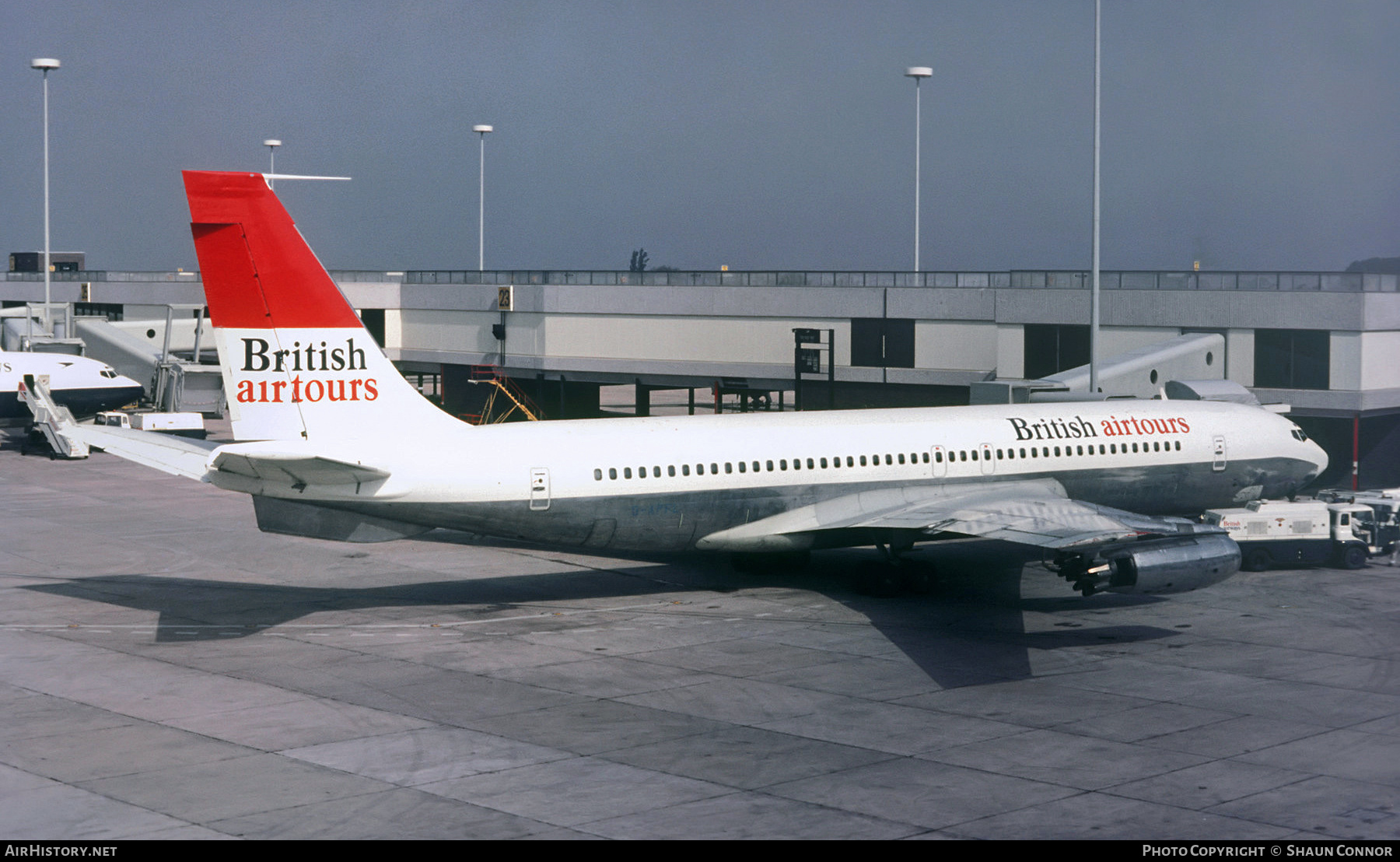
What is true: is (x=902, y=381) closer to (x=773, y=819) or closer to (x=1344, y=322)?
(x=1344, y=322)

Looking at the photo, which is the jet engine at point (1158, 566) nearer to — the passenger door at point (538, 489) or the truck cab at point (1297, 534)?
the truck cab at point (1297, 534)

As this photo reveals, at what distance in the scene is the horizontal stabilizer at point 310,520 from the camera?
3008cm

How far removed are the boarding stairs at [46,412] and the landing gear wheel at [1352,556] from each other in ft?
172

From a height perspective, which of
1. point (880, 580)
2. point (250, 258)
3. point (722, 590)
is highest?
point (250, 258)

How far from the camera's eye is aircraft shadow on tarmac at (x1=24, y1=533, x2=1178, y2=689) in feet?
100

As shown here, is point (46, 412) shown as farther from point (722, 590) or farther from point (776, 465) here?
point (776, 465)

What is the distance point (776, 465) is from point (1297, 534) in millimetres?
15554

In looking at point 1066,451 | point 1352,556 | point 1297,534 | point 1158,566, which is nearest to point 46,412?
point 1066,451

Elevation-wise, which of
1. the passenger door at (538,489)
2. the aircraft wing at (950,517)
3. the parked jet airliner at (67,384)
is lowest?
the aircraft wing at (950,517)

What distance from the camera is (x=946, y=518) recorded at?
112 ft

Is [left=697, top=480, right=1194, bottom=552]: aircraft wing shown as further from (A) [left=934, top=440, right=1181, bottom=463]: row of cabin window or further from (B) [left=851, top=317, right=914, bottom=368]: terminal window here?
(B) [left=851, top=317, right=914, bottom=368]: terminal window

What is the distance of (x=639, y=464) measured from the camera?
3378 cm

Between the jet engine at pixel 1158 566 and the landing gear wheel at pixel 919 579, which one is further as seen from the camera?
the landing gear wheel at pixel 919 579

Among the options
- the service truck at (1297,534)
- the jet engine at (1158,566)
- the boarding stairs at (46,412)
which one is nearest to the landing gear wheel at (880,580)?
the jet engine at (1158,566)
